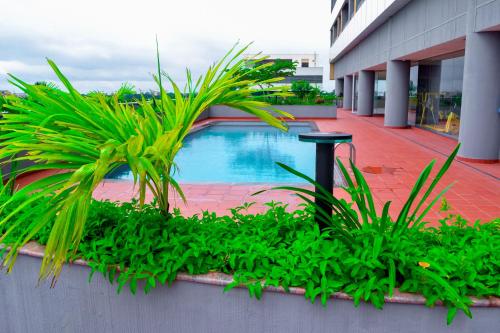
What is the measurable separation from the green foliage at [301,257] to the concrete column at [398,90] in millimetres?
15632

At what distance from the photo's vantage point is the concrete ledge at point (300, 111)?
2467 centimetres

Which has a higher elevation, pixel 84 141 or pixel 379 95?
pixel 84 141

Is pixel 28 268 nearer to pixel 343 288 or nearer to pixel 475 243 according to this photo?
pixel 343 288

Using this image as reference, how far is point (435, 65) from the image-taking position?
17172mm

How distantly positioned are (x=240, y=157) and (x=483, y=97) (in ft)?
21.6

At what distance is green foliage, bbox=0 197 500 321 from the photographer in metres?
2.09

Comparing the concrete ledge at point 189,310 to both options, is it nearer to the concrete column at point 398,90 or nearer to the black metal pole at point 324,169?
the black metal pole at point 324,169

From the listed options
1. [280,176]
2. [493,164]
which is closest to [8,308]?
[280,176]

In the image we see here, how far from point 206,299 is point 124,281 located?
1.48 ft

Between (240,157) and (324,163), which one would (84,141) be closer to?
(324,163)

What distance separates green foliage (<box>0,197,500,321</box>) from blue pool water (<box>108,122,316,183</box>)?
5.20 meters

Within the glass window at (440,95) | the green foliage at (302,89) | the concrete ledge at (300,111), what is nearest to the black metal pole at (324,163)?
the glass window at (440,95)

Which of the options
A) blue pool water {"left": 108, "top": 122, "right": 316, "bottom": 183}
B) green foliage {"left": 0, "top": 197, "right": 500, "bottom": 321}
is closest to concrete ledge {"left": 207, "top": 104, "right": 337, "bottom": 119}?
blue pool water {"left": 108, "top": 122, "right": 316, "bottom": 183}

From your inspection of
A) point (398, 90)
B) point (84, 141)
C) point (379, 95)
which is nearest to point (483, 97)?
point (398, 90)
